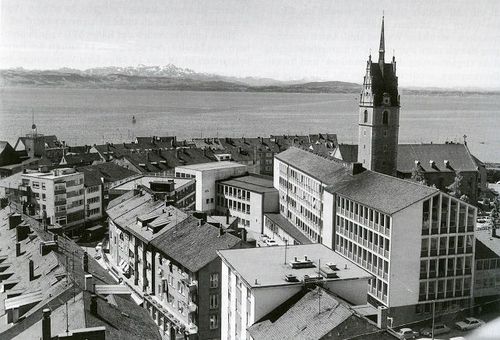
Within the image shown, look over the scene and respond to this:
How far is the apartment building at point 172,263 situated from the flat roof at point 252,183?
14534 millimetres

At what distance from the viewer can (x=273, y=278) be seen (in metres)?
24.8

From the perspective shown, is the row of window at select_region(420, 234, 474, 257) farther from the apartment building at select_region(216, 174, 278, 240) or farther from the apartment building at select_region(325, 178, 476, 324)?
the apartment building at select_region(216, 174, 278, 240)

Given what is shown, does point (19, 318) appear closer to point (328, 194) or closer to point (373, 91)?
point (328, 194)

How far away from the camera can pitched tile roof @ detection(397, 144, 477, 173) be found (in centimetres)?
6938

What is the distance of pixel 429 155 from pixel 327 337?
54237 mm

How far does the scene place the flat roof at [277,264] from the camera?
24.9 m

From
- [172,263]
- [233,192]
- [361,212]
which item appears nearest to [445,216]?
[361,212]

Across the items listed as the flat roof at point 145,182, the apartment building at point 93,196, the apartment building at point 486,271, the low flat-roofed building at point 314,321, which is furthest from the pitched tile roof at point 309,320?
the apartment building at point 93,196

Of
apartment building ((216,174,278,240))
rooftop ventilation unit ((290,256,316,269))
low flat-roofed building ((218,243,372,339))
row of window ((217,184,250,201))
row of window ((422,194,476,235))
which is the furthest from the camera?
row of window ((217,184,250,201))

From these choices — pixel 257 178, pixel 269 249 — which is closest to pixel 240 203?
pixel 257 178

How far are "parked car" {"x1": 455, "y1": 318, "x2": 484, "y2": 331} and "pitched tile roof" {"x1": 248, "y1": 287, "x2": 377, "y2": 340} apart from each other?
14.9 m

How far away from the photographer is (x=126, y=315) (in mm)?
24703

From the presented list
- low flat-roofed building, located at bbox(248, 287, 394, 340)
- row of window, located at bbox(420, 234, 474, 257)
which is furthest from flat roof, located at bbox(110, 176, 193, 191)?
low flat-roofed building, located at bbox(248, 287, 394, 340)

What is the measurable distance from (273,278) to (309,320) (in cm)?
348
